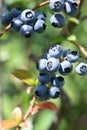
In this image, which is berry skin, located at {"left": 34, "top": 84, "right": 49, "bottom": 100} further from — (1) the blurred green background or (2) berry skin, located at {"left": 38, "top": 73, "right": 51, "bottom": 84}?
(1) the blurred green background

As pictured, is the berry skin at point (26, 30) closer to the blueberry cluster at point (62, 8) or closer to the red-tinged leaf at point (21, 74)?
the blueberry cluster at point (62, 8)

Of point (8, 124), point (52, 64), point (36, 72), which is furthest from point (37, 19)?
point (36, 72)

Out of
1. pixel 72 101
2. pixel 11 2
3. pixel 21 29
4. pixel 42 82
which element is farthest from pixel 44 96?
pixel 72 101

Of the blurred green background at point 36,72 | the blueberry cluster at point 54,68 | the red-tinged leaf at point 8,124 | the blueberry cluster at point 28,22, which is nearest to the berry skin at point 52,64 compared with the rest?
the blueberry cluster at point 54,68

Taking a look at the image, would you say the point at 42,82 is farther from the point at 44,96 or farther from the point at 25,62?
the point at 25,62

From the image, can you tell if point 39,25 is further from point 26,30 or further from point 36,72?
point 36,72

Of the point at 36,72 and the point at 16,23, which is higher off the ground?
the point at 16,23
